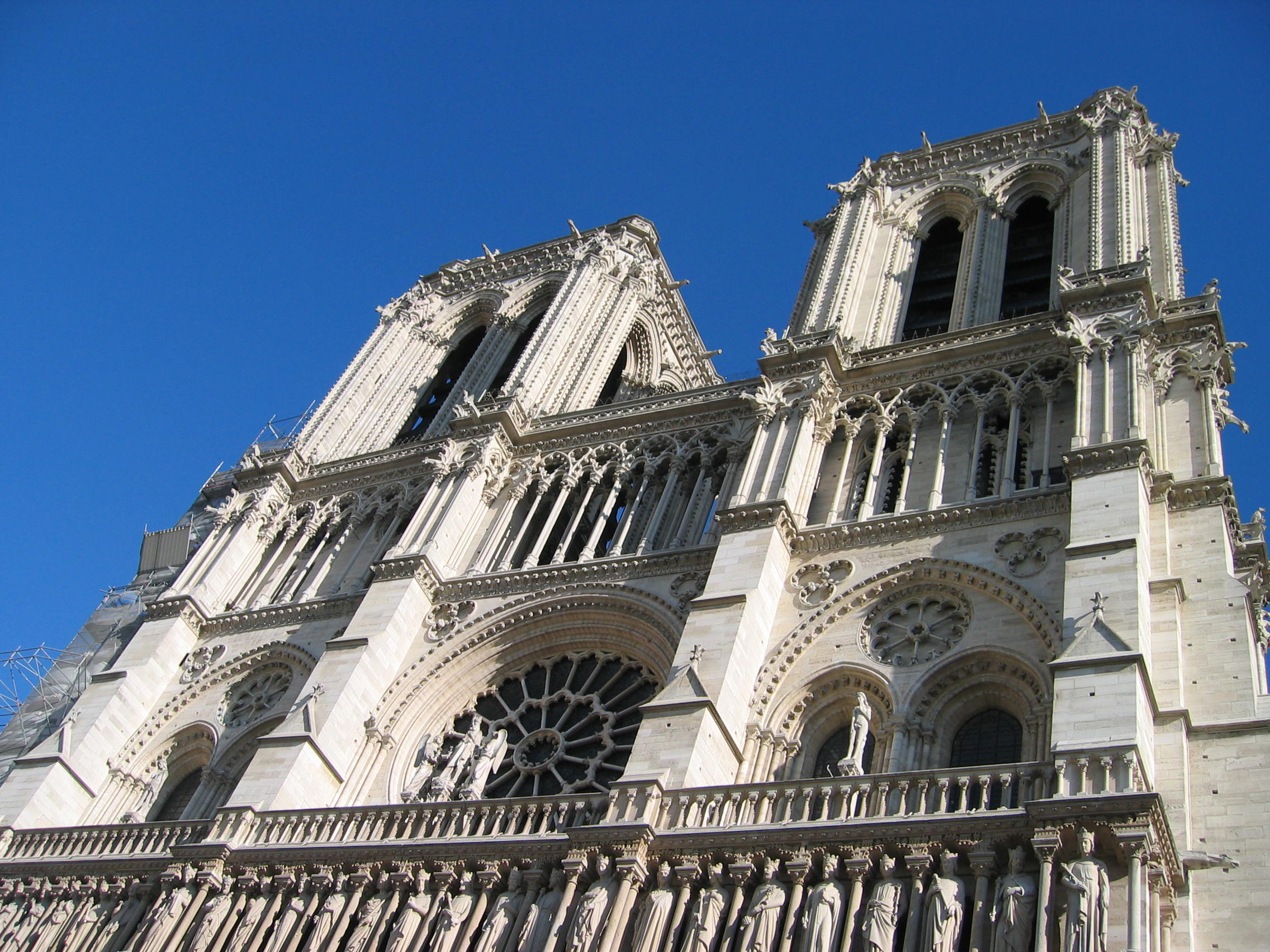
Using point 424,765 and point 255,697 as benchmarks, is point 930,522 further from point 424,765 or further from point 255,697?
point 255,697

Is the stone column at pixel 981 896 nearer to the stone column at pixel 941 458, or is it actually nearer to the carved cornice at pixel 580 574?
the stone column at pixel 941 458

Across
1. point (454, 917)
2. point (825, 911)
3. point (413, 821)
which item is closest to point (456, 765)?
point (413, 821)

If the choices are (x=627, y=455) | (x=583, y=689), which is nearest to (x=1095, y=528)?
(x=583, y=689)

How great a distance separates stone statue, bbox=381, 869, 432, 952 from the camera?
14.1 m

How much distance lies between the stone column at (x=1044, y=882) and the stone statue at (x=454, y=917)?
20.3ft

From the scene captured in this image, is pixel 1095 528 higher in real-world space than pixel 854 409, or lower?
lower

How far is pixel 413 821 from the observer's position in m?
A: 15.7

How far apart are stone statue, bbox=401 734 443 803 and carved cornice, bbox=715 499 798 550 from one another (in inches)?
211

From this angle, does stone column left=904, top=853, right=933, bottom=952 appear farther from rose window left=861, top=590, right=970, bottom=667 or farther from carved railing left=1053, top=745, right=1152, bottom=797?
rose window left=861, top=590, right=970, bottom=667

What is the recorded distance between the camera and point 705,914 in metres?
12.5

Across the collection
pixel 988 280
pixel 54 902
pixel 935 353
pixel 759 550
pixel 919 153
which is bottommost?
pixel 54 902

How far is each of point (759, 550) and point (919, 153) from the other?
14.3 m

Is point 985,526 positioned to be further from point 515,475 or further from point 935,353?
point 515,475

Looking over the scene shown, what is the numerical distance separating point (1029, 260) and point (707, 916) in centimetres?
1706
